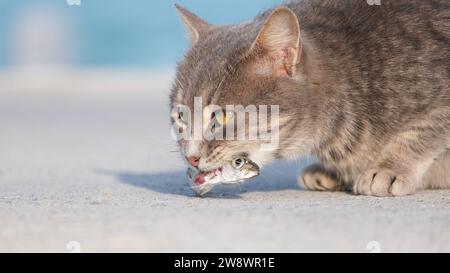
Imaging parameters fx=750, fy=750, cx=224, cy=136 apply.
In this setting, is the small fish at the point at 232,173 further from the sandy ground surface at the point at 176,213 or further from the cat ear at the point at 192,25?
the cat ear at the point at 192,25

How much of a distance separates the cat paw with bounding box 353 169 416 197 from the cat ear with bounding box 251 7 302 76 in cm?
63

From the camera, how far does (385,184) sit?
3393 millimetres

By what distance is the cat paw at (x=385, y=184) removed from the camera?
3.38 metres

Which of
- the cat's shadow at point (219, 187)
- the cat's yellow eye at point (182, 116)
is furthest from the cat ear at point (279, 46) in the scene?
the cat's shadow at point (219, 187)

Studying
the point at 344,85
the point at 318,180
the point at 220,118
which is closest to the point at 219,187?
the point at 318,180

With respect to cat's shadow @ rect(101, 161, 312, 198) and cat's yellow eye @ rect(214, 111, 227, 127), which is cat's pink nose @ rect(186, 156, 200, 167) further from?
cat's shadow @ rect(101, 161, 312, 198)

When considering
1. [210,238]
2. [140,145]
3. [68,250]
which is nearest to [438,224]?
[210,238]

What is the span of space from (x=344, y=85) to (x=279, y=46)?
0.39m

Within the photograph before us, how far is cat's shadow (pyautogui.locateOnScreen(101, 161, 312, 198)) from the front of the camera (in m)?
3.70

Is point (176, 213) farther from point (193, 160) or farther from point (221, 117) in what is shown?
point (221, 117)

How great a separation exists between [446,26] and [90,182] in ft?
6.57

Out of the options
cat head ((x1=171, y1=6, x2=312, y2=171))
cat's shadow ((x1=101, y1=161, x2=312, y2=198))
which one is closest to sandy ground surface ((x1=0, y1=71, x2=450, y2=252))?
cat's shadow ((x1=101, y1=161, x2=312, y2=198))

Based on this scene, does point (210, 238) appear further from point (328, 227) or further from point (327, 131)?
point (327, 131)

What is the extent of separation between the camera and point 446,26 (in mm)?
3553
